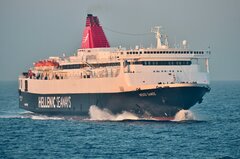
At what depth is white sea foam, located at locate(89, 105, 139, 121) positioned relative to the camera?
72.9 metres

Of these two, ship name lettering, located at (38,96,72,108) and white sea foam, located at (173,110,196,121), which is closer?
white sea foam, located at (173,110,196,121)

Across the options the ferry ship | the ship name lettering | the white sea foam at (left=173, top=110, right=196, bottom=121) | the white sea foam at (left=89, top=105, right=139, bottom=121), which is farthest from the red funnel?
the white sea foam at (left=173, top=110, right=196, bottom=121)

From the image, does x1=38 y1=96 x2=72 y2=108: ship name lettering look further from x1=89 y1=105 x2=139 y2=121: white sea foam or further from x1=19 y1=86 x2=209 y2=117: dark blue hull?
x1=89 y1=105 x2=139 y2=121: white sea foam

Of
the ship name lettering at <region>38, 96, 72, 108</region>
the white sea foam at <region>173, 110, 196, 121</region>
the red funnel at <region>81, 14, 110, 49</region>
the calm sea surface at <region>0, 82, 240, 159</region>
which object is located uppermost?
the red funnel at <region>81, 14, 110, 49</region>

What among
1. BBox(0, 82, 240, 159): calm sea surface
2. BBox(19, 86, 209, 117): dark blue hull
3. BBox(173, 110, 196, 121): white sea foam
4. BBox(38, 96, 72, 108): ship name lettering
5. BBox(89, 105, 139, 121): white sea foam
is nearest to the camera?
BBox(0, 82, 240, 159): calm sea surface

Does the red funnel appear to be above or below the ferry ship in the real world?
above

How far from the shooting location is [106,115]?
7531 cm

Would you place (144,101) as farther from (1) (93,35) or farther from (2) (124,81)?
(1) (93,35)

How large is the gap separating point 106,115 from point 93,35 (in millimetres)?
16260

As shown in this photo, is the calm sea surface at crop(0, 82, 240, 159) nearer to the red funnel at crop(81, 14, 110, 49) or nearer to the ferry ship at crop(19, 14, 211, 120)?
the ferry ship at crop(19, 14, 211, 120)

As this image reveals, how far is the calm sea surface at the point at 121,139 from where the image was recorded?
52.2 metres

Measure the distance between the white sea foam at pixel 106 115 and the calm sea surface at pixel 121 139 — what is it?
125cm

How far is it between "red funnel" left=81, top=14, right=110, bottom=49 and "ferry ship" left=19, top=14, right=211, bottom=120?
0.44ft

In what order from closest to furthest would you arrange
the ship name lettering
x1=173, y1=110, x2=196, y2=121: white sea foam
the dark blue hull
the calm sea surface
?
the calm sea surface
the dark blue hull
x1=173, y1=110, x2=196, y2=121: white sea foam
the ship name lettering
